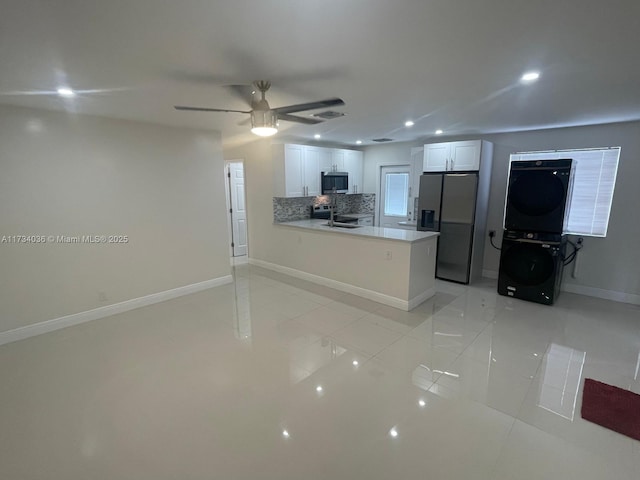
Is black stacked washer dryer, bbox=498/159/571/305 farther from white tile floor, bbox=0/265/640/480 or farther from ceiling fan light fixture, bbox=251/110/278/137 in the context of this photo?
ceiling fan light fixture, bbox=251/110/278/137

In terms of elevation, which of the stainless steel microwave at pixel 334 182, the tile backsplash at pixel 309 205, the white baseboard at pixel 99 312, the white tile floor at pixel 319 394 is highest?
the stainless steel microwave at pixel 334 182

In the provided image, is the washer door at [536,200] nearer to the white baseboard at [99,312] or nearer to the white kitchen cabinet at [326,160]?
the white kitchen cabinet at [326,160]

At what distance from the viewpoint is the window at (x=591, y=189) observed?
161 inches

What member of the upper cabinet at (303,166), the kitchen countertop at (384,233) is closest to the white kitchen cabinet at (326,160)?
the upper cabinet at (303,166)

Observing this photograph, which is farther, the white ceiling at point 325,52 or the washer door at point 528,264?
the washer door at point 528,264

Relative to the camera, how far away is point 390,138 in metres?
5.45

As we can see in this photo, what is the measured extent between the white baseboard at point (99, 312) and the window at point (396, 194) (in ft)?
12.4

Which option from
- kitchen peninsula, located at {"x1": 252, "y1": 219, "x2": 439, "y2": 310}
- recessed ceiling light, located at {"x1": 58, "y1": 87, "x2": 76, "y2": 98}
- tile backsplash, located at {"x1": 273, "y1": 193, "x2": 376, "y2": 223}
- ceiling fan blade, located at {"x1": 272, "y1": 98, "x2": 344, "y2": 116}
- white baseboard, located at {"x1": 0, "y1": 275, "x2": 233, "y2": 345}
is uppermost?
recessed ceiling light, located at {"x1": 58, "y1": 87, "x2": 76, "y2": 98}

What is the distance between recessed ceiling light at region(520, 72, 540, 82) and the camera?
2.19 m

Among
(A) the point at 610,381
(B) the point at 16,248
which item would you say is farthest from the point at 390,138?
(B) the point at 16,248

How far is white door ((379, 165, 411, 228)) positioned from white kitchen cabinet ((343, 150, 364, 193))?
1.54 ft

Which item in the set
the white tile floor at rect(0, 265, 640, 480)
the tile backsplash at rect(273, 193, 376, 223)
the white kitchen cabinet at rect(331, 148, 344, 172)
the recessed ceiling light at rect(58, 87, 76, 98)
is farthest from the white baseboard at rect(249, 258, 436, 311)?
the recessed ceiling light at rect(58, 87, 76, 98)

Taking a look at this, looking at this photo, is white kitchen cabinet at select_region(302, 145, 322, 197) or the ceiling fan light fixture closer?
the ceiling fan light fixture

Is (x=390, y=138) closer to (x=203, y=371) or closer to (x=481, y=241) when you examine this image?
(x=481, y=241)
